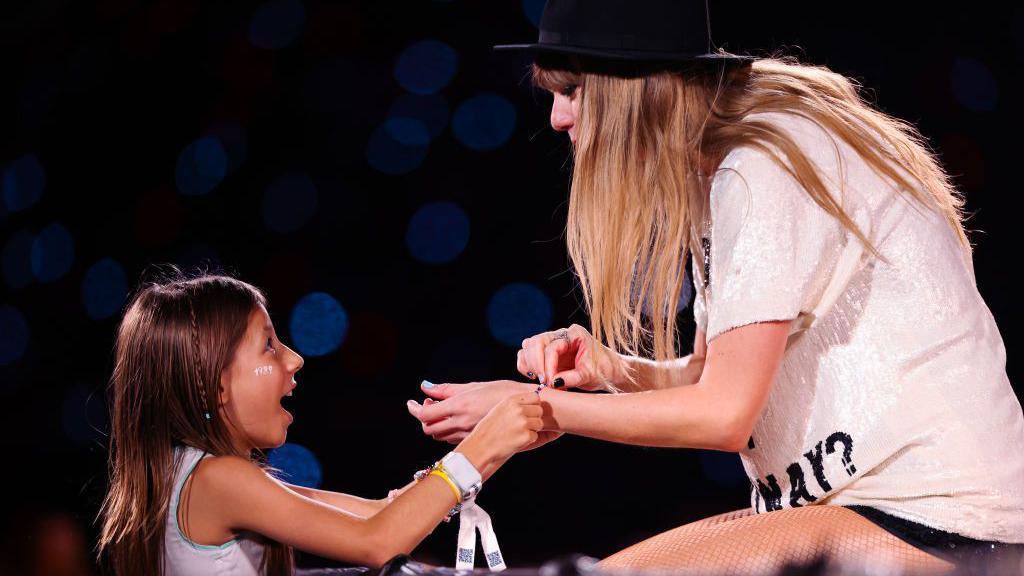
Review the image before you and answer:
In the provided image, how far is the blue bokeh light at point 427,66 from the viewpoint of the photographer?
9.09 ft

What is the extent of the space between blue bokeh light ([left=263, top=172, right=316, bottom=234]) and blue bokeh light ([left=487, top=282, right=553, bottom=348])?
636 mm

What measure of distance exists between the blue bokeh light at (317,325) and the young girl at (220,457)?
1239 mm

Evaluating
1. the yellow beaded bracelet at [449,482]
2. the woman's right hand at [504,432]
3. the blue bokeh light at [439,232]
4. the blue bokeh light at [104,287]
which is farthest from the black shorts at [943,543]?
the blue bokeh light at [104,287]

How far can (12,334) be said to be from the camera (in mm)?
3006

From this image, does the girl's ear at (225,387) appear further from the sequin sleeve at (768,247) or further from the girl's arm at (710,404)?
the sequin sleeve at (768,247)

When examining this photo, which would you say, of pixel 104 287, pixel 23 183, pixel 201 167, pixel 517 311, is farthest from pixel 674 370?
pixel 23 183

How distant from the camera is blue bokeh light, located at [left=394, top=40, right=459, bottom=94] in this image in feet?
9.09

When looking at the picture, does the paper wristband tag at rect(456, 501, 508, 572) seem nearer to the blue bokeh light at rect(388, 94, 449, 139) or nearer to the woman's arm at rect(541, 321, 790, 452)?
the woman's arm at rect(541, 321, 790, 452)

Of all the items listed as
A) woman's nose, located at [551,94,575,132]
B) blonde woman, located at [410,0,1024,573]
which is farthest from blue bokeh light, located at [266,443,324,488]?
woman's nose, located at [551,94,575,132]

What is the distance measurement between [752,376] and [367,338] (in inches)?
73.0

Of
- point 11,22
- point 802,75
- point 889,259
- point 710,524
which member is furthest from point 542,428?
point 11,22

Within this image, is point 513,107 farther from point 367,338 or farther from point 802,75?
point 802,75

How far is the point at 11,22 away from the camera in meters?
2.87

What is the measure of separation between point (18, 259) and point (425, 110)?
54.7 inches
